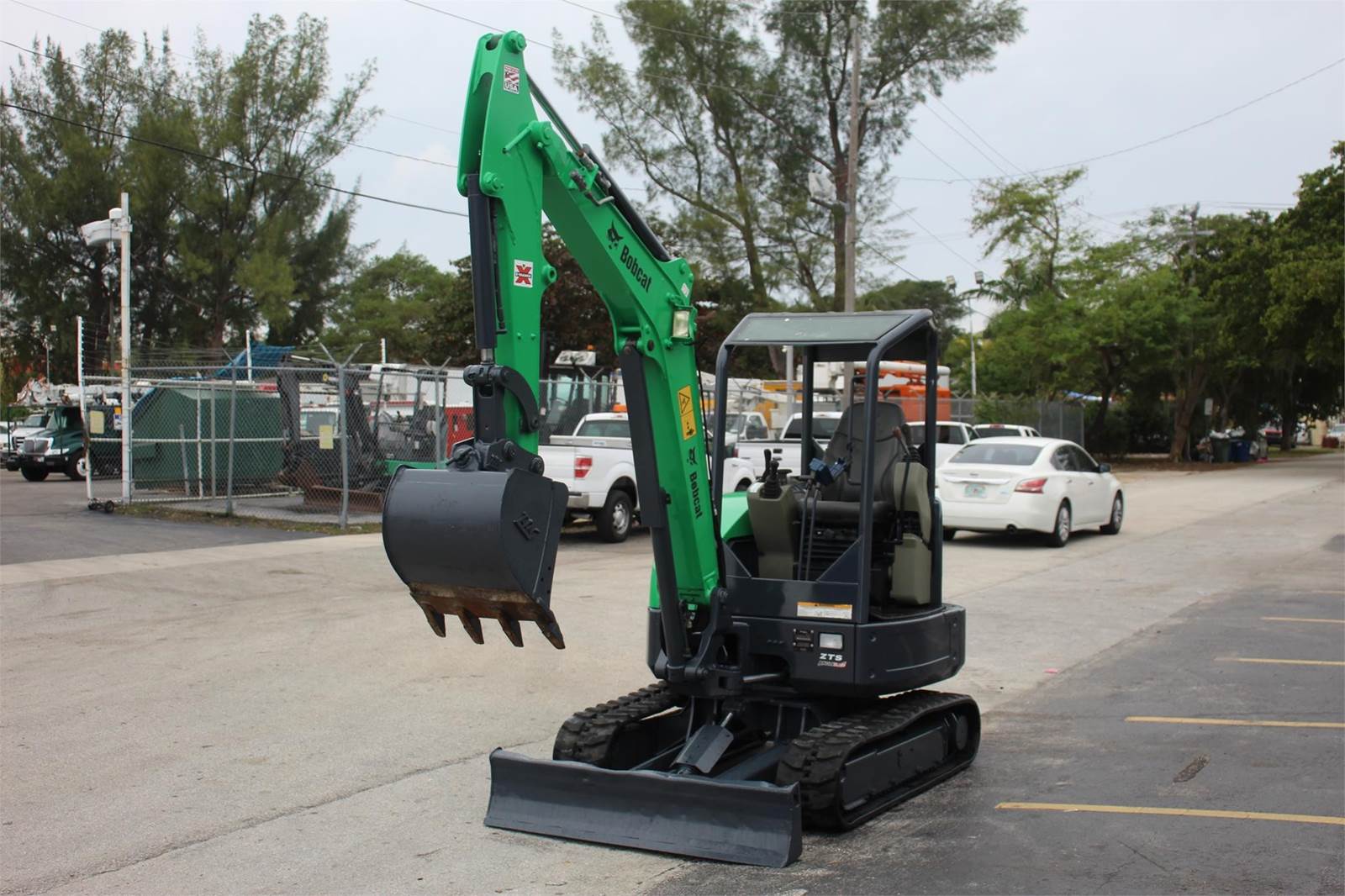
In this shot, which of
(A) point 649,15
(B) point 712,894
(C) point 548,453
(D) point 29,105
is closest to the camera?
(B) point 712,894

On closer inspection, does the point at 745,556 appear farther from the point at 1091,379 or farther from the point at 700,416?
the point at 1091,379

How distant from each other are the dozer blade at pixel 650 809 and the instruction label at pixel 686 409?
5.25ft

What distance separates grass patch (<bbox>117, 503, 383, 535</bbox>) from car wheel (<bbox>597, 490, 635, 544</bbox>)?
10.9ft

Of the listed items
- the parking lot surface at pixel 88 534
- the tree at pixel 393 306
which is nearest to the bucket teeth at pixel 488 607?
the parking lot surface at pixel 88 534

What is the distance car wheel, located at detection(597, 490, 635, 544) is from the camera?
722 inches

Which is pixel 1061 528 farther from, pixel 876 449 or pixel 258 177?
pixel 258 177

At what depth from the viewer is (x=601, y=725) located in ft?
20.3

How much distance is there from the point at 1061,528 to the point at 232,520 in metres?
12.5

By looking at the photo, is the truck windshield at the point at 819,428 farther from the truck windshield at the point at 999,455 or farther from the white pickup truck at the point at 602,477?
the truck windshield at the point at 999,455

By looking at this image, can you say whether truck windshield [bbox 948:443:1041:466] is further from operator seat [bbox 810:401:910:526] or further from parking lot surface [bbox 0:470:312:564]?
operator seat [bbox 810:401:910:526]

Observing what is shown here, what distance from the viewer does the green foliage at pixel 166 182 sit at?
161 ft

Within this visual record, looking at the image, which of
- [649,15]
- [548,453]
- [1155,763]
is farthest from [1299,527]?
[649,15]

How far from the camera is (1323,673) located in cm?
950

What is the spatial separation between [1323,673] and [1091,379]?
36251mm
